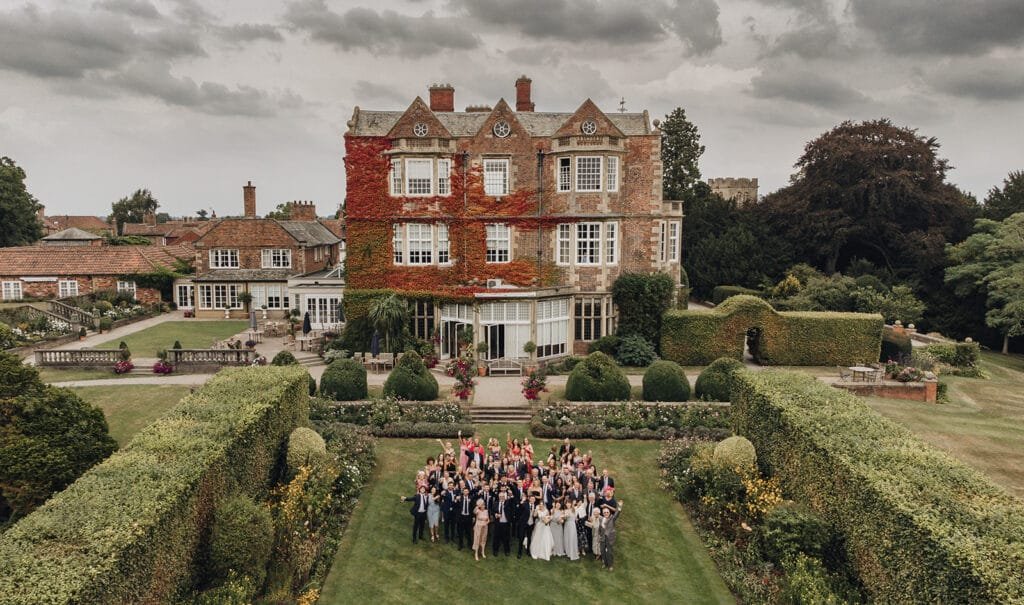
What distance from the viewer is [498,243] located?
34.3m

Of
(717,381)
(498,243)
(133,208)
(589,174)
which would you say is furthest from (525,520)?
(133,208)

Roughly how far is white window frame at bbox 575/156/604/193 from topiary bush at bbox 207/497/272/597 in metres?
24.1

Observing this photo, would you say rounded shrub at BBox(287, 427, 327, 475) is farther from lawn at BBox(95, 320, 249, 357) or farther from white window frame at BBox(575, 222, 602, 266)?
white window frame at BBox(575, 222, 602, 266)

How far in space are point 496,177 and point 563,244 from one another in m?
4.65

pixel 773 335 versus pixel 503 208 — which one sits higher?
pixel 503 208

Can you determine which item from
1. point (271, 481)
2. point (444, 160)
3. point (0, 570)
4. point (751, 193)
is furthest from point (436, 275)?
point (751, 193)

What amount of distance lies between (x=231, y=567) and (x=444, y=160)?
24346 millimetres

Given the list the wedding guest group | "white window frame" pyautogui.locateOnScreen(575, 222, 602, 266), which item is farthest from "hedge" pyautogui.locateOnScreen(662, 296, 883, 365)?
the wedding guest group

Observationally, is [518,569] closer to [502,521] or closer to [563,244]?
[502,521]

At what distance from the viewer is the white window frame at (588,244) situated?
111ft

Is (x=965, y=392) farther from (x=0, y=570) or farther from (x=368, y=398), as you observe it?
(x=0, y=570)

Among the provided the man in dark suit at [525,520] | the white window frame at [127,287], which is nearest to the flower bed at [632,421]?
the man in dark suit at [525,520]

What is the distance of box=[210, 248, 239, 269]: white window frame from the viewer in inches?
1797

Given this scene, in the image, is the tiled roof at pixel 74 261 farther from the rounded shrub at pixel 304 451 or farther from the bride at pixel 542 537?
the bride at pixel 542 537
